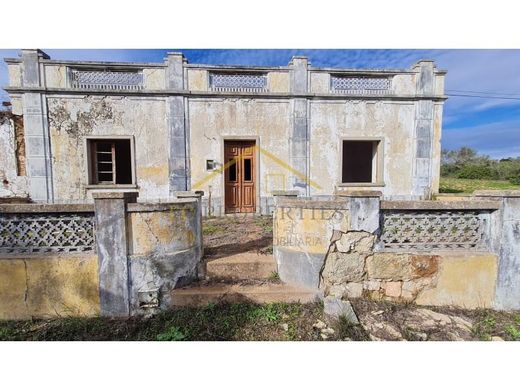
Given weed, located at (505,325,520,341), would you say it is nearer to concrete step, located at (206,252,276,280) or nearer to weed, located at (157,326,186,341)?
concrete step, located at (206,252,276,280)

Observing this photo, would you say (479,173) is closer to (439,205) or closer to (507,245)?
(507,245)

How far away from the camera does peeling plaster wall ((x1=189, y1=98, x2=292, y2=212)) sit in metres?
6.72

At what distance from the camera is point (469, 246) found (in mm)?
3143

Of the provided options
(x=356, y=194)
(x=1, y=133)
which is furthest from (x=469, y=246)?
(x=1, y=133)

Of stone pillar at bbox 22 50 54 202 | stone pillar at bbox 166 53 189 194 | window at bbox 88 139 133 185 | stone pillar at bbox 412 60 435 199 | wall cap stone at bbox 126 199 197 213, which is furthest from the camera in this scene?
stone pillar at bbox 412 60 435 199

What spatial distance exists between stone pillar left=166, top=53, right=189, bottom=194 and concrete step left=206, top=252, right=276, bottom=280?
13.0ft

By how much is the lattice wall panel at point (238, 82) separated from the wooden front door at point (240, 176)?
150 cm

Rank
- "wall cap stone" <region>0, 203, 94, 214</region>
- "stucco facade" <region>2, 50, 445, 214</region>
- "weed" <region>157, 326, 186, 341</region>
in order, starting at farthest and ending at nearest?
"stucco facade" <region>2, 50, 445, 214</region>
"wall cap stone" <region>0, 203, 94, 214</region>
"weed" <region>157, 326, 186, 341</region>

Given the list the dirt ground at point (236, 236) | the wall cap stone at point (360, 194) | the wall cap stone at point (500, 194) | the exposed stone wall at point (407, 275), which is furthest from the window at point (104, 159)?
the wall cap stone at point (500, 194)

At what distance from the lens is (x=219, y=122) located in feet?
22.2

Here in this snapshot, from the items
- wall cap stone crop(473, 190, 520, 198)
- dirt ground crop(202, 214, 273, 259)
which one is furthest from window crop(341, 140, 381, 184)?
wall cap stone crop(473, 190, 520, 198)

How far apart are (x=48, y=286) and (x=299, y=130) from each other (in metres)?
6.24

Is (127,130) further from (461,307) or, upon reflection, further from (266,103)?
(461,307)

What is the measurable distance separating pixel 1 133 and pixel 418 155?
38.2ft
